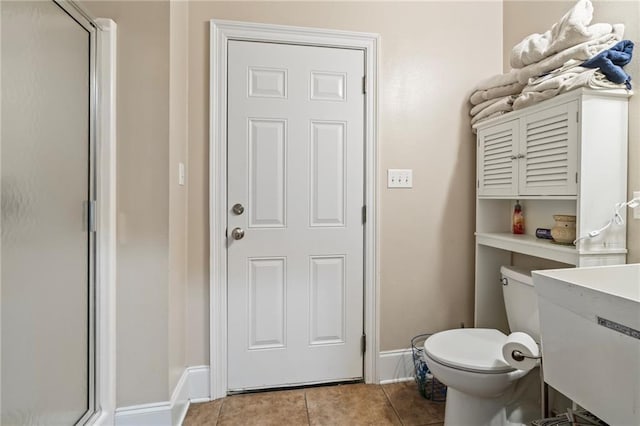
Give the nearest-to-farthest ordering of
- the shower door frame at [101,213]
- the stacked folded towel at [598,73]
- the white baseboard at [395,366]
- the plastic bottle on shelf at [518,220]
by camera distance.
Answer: the stacked folded towel at [598,73]
the shower door frame at [101,213]
the plastic bottle on shelf at [518,220]
the white baseboard at [395,366]

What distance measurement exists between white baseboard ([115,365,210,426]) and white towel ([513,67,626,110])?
2012 mm

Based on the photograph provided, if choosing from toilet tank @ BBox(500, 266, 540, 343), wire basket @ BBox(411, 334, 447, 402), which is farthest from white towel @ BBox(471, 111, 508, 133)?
wire basket @ BBox(411, 334, 447, 402)

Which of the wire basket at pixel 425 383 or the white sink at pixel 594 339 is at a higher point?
the white sink at pixel 594 339

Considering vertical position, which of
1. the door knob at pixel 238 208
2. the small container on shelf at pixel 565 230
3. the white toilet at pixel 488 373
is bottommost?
the white toilet at pixel 488 373

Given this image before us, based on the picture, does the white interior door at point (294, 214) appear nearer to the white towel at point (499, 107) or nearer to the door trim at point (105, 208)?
the door trim at point (105, 208)

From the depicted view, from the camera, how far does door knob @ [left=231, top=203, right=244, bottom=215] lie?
5.70 ft

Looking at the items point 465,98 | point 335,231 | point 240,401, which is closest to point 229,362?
point 240,401

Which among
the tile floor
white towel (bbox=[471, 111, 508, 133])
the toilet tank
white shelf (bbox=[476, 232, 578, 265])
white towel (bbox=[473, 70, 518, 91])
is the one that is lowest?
the tile floor

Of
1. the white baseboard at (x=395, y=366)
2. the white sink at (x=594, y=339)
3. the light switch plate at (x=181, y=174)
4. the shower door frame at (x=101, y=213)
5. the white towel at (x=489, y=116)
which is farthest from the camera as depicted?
the white baseboard at (x=395, y=366)

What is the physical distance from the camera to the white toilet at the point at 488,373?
1255 millimetres

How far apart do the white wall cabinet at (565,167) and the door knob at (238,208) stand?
1.32m

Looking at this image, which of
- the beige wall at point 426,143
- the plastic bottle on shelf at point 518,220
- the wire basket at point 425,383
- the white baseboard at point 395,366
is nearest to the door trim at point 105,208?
the beige wall at point 426,143

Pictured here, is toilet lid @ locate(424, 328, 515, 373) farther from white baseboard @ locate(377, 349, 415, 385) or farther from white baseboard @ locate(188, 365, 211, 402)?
white baseboard @ locate(188, 365, 211, 402)

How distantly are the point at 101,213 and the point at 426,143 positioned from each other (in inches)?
64.9
